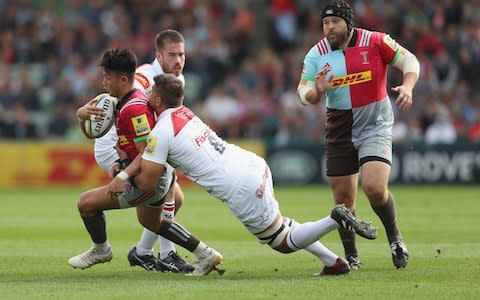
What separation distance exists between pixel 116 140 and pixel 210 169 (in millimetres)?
1776

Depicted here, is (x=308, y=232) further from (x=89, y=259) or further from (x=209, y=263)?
(x=89, y=259)

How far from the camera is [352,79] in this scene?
34.0 ft

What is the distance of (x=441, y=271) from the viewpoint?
9.75 metres

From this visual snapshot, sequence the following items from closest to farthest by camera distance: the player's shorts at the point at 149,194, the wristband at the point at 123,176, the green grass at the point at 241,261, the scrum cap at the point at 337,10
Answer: the green grass at the point at 241,261 < the wristband at the point at 123,176 < the player's shorts at the point at 149,194 < the scrum cap at the point at 337,10

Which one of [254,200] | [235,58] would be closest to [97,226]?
[254,200]

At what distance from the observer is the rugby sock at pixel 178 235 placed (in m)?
9.80

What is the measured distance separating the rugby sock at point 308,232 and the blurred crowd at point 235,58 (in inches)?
581

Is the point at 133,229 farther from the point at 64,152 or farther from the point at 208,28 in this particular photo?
the point at 208,28

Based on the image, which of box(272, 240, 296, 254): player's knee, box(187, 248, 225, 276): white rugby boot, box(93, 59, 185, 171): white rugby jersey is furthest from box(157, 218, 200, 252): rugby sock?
box(93, 59, 185, 171): white rugby jersey

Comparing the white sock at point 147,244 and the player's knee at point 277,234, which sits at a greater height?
the player's knee at point 277,234

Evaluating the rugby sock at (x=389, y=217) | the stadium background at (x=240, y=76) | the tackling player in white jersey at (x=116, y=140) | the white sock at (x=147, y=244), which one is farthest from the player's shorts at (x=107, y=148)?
the stadium background at (x=240, y=76)

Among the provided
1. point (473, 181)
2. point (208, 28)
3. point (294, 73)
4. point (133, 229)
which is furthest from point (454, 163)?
point (133, 229)

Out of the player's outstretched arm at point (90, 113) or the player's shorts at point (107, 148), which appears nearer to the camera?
the player's outstretched arm at point (90, 113)

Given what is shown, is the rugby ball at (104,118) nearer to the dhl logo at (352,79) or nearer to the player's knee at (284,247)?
the player's knee at (284,247)
